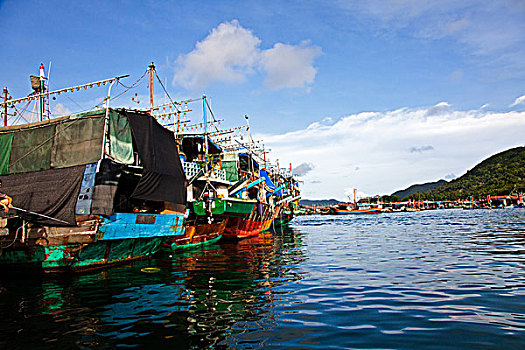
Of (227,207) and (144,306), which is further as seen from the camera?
(227,207)

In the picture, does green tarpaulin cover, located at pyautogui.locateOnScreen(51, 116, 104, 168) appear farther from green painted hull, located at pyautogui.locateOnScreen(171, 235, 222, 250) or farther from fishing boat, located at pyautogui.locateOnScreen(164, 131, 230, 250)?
green painted hull, located at pyautogui.locateOnScreen(171, 235, 222, 250)

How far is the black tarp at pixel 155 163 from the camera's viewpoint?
53.4 ft

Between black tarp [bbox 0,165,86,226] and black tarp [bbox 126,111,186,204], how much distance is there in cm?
260

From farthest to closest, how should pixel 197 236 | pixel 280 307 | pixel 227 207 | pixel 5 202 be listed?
pixel 227 207, pixel 197 236, pixel 5 202, pixel 280 307

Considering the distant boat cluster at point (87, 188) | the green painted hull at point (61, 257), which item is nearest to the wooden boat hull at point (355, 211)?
the distant boat cluster at point (87, 188)

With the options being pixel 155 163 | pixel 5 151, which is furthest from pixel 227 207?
pixel 5 151

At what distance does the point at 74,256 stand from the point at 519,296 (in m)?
14.5

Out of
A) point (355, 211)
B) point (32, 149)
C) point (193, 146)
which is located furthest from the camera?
point (355, 211)

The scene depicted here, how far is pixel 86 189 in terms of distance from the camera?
1404cm

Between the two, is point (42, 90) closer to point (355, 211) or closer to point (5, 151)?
point (5, 151)

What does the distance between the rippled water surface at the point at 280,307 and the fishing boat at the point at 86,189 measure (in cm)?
129

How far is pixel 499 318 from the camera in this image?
6910 mm

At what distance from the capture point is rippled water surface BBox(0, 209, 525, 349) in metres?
6.27

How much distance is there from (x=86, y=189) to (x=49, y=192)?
188 centimetres
